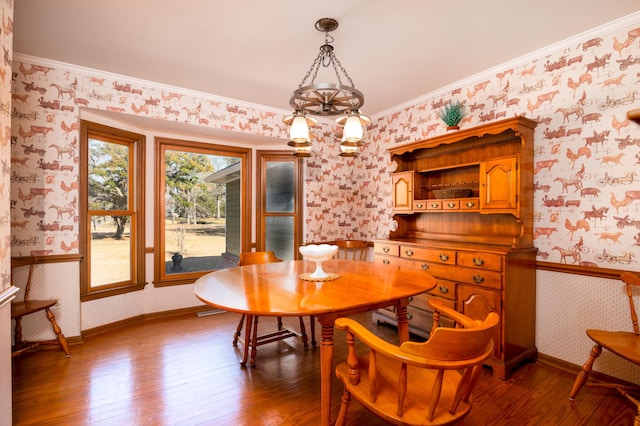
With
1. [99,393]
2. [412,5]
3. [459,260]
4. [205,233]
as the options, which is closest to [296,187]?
[205,233]

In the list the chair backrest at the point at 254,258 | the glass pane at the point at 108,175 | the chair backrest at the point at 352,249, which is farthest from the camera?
the chair backrest at the point at 352,249

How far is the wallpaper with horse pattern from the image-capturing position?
231 centimetres

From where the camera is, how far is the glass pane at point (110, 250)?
11.0 feet

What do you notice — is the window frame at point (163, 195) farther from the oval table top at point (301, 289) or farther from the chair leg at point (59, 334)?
the oval table top at point (301, 289)

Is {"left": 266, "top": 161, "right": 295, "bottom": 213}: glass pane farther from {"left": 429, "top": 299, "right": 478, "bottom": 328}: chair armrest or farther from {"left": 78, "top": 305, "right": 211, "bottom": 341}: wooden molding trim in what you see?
{"left": 429, "top": 299, "right": 478, "bottom": 328}: chair armrest

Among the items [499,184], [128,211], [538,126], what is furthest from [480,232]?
[128,211]

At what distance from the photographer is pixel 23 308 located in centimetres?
255

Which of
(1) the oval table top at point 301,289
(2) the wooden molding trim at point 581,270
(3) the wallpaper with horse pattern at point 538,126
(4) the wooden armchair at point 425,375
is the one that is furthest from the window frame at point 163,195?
(2) the wooden molding trim at point 581,270

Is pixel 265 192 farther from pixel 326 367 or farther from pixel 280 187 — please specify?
pixel 326 367

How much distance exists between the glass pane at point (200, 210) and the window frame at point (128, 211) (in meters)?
0.29

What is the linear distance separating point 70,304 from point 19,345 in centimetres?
45

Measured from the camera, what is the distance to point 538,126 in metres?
2.73

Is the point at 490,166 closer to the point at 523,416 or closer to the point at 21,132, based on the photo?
the point at 523,416

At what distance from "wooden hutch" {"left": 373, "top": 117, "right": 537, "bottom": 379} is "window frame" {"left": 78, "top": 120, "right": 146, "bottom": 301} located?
9.14 feet
